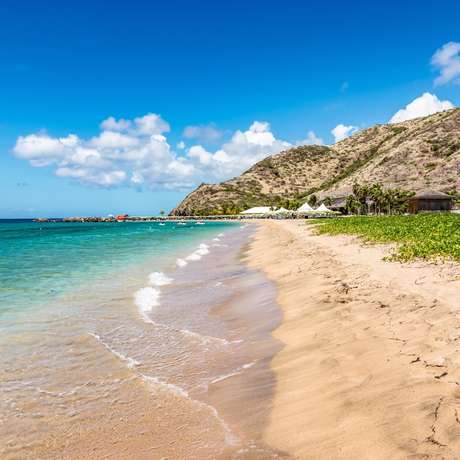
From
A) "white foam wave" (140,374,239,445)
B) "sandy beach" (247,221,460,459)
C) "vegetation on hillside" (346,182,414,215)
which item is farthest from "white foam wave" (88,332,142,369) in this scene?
"vegetation on hillside" (346,182,414,215)

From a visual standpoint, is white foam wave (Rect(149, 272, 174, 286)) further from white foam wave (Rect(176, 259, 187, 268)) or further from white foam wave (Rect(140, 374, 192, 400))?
white foam wave (Rect(140, 374, 192, 400))

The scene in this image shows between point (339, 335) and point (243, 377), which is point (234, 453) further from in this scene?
point (339, 335)

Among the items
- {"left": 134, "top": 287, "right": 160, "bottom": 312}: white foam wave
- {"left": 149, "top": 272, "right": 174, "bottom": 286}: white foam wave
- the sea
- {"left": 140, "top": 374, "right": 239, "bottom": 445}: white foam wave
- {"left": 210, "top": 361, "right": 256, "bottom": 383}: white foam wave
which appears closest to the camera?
{"left": 140, "top": 374, "right": 239, "bottom": 445}: white foam wave

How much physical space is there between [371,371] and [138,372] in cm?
444

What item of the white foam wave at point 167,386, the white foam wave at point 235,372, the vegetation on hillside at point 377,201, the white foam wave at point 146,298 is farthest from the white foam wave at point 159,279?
the vegetation on hillside at point 377,201

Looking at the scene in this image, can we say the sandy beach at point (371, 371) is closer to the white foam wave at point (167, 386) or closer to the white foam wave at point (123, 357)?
the white foam wave at point (167, 386)

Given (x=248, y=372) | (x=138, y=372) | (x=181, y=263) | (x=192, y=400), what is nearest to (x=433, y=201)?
(x=181, y=263)

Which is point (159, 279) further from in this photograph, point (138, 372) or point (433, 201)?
point (433, 201)

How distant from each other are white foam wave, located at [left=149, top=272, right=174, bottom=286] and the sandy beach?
799 cm

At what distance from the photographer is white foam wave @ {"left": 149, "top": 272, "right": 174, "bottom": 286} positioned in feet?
59.2

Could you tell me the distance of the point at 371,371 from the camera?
233 inches

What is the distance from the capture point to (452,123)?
488 ft

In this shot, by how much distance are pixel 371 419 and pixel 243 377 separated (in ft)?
9.66

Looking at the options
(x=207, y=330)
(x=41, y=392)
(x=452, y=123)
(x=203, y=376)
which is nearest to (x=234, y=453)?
(x=203, y=376)
